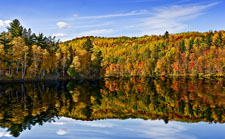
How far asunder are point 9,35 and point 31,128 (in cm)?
7389

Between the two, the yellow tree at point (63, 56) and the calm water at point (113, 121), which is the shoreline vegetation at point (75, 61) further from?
the calm water at point (113, 121)

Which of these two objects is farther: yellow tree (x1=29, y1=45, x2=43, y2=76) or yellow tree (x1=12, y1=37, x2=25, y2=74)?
yellow tree (x1=29, y1=45, x2=43, y2=76)

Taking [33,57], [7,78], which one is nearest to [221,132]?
[7,78]

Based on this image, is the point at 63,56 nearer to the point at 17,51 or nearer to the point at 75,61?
the point at 75,61

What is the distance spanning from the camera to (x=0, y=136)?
17250 mm

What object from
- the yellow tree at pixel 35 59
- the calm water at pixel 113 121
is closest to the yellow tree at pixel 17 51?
the yellow tree at pixel 35 59

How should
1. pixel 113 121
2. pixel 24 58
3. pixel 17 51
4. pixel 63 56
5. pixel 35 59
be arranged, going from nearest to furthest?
1. pixel 113 121
2. pixel 17 51
3. pixel 24 58
4. pixel 35 59
5. pixel 63 56

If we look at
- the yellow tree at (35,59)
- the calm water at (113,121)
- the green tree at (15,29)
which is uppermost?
the green tree at (15,29)

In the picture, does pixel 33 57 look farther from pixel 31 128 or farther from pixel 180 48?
pixel 180 48

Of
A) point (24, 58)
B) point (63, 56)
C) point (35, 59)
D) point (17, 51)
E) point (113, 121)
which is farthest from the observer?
point (63, 56)

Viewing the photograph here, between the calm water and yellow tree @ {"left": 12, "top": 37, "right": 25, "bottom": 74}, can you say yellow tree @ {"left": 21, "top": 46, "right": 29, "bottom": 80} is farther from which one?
the calm water

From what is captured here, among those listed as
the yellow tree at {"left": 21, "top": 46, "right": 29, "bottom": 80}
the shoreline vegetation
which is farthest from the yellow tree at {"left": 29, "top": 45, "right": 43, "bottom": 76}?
the yellow tree at {"left": 21, "top": 46, "right": 29, "bottom": 80}

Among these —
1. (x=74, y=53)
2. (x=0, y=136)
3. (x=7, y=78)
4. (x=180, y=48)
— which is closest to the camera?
(x=0, y=136)

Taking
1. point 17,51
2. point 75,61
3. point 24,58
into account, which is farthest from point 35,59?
point 75,61
